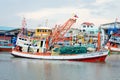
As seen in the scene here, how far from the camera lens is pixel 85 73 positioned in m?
41.6

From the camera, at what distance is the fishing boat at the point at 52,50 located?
59.4 meters

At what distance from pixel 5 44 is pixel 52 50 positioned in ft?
144

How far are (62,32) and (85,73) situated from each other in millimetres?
25968

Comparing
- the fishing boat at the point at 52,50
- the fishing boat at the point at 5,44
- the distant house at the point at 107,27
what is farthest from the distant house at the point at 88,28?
the fishing boat at the point at 52,50

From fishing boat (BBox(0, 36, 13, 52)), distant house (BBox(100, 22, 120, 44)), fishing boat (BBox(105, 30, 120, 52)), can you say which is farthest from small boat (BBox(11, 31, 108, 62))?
distant house (BBox(100, 22, 120, 44))

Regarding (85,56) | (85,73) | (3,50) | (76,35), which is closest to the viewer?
(85,73)

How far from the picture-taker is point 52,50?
6159 cm

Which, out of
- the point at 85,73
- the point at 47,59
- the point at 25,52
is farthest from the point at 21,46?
the point at 85,73

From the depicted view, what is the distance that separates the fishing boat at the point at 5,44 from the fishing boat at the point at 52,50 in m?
28.6

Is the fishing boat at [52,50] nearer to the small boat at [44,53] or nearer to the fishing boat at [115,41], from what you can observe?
the small boat at [44,53]

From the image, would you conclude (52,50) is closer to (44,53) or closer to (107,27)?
(44,53)

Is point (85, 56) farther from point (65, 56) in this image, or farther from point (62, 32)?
point (62, 32)

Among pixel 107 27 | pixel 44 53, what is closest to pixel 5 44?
pixel 107 27

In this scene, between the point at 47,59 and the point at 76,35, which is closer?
the point at 47,59
